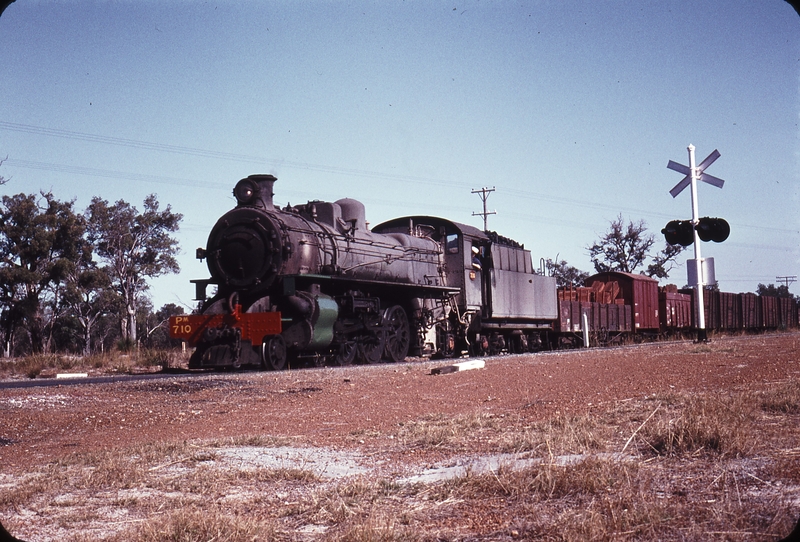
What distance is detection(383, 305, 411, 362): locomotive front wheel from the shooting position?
1853 cm

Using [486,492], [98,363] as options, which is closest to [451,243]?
[98,363]

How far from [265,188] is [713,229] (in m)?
9.40

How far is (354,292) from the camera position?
1734cm

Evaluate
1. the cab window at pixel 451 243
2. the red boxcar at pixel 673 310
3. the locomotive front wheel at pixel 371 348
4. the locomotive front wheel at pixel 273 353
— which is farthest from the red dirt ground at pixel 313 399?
the red boxcar at pixel 673 310

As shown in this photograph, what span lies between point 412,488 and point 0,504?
8.77ft

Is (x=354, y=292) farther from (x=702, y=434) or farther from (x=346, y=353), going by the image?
(x=702, y=434)

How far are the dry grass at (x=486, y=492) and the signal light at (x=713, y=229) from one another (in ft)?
24.9

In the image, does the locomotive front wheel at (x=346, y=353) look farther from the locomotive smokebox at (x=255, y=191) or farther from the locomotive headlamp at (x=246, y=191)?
the locomotive headlamp at (x=246, y=191)

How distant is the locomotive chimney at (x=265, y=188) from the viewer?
663 inches

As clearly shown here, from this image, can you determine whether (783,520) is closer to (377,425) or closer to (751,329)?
(377,425)

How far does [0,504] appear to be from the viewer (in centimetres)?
487

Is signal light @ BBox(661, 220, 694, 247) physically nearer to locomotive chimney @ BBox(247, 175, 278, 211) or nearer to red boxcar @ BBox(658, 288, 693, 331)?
locomotive chimney @ BBox(247, 175, 278, 211)

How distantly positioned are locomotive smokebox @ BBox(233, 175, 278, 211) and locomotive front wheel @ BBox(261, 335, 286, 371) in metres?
3.07

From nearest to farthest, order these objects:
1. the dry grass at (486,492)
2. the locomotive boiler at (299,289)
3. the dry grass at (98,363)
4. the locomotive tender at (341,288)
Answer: the dry grass at (486,492)
the locomotive boiler at (299,289)
the locomotive tender at (341,288)
the dry grass at (98,363)
